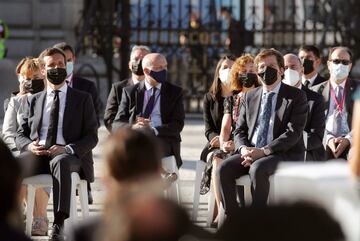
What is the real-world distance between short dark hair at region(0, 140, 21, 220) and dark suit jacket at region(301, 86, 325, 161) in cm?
621

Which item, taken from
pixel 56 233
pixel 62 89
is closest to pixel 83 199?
pixel 56 233

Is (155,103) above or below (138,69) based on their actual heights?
below

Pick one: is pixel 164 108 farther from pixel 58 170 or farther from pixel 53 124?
pixel 58 170

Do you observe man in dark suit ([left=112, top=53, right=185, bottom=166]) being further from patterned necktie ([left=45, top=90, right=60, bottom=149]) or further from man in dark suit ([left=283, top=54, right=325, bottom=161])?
man in dark suit ([left=283, top=54, right=325, bottom=161])

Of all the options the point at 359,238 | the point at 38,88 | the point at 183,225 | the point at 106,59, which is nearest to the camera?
the point at 183,225

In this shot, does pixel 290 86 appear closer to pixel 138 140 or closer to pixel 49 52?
pixel 49 52

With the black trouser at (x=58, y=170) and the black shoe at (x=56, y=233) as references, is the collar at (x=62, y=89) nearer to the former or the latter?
the black trouser at (x=58, y=170)

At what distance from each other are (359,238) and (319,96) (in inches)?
246

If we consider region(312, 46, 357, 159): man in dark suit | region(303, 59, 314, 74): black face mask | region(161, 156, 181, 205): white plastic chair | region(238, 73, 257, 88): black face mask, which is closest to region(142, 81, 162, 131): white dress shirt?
region(161, 156, 181, 205): white plastic chair

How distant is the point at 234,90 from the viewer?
1067cm

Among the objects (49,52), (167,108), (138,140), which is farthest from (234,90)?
(138,140)

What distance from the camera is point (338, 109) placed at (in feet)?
36.1

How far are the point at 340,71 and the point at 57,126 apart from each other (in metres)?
2.80

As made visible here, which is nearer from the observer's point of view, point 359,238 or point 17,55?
point 359,238
